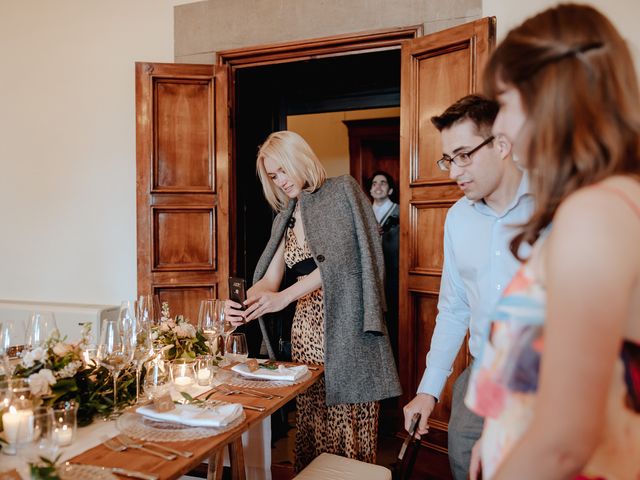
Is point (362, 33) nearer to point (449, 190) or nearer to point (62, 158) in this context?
point (449, 190)

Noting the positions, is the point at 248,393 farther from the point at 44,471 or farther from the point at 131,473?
the point at 44,471

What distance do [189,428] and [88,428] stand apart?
29 cm

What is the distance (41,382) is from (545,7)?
8.75ft

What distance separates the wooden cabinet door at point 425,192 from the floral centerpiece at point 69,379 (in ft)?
6.11

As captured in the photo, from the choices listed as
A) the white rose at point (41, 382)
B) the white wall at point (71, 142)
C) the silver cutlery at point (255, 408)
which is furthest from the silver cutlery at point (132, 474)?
the white wall at point (71, 142)

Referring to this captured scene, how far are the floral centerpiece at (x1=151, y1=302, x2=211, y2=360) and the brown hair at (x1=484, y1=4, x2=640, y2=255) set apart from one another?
1524mm

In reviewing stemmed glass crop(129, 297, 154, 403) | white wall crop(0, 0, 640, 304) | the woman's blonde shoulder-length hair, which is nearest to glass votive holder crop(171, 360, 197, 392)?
stemmed glass crop(129, 297, 154, 403)

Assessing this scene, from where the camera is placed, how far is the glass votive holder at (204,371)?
181 cm

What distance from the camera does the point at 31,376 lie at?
A: 140 cm

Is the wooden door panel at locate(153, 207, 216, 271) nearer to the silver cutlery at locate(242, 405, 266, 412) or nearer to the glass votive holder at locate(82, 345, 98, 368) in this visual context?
the glass votive holder at locate(82, 345, 98, 368)

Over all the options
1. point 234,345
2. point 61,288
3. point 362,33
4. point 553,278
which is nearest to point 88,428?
point 234,345

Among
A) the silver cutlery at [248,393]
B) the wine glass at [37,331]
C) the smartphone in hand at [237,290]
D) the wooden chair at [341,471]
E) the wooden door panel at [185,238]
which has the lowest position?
the wooden chair at [341,471]

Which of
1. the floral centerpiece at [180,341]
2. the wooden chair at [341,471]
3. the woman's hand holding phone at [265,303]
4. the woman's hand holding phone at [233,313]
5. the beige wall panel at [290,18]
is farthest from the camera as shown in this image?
the beige wall panel at [290,18]

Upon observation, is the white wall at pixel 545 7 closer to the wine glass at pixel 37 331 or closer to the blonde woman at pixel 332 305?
the blonde woman at pixel 332 305
